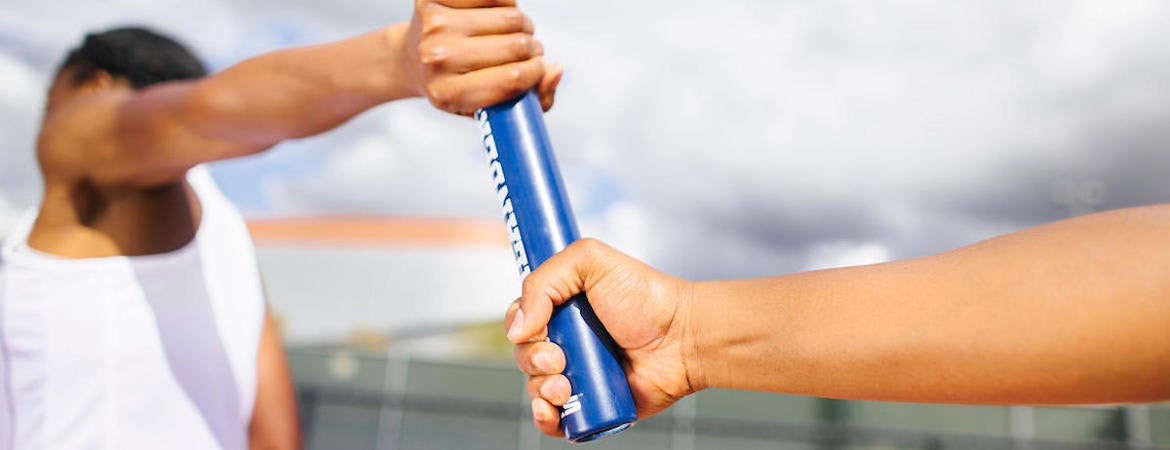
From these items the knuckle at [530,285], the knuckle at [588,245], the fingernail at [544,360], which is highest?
the knuckle at [588,245]

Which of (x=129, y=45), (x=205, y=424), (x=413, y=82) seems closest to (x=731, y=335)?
(x=413, y=82)

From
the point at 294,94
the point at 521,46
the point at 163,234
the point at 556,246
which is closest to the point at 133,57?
the point at 163,234

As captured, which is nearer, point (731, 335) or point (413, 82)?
point (731, 335)

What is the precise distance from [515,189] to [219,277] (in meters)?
1.39

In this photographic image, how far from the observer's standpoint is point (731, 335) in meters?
1.36

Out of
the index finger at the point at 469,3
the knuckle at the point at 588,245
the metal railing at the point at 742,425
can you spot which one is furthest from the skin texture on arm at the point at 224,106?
the metal railing at the point at 742,425

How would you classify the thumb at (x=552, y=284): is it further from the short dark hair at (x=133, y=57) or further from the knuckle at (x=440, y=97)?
the short dark hair at (x=133, y=57)

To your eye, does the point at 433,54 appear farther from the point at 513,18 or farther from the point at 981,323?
the point at 981,323

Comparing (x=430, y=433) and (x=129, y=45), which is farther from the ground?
(x=129, y=45)

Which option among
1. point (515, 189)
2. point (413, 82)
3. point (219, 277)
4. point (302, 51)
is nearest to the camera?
point (515, 189)

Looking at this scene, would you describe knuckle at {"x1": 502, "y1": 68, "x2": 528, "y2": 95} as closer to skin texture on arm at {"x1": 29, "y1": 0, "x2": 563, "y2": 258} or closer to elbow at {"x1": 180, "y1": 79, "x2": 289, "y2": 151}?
skin texture on arm at {"x1": 29, "y1": 0, "x2": 563, "y2": 258}

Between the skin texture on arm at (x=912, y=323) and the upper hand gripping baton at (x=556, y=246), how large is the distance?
23mm

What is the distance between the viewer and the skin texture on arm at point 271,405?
241cm

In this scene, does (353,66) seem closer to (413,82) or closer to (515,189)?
(413,82)
